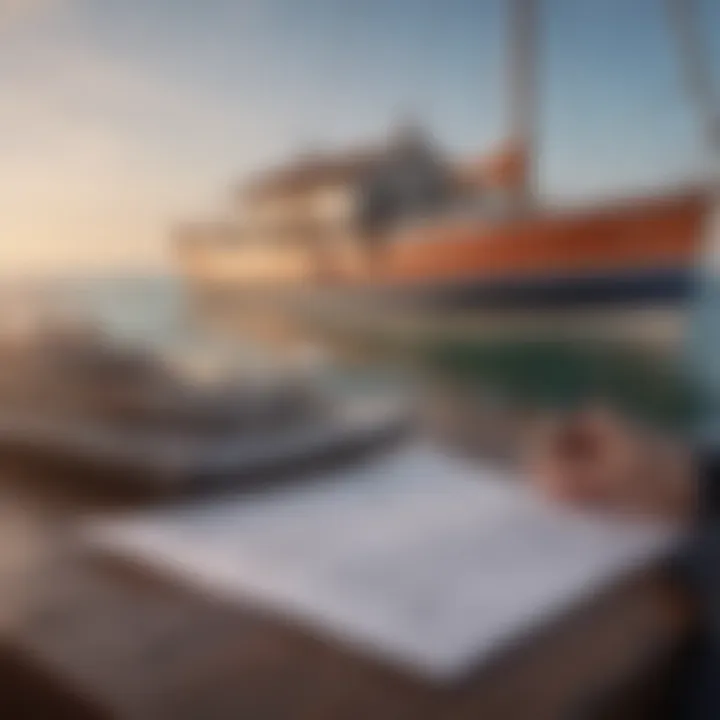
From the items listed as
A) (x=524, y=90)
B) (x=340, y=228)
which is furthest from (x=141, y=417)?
(x=524, y=90)

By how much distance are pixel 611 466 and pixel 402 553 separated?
0.17 metres

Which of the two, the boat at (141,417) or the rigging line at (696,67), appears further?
the rigging line at (696,67)

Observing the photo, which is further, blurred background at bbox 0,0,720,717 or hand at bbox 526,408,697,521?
hand at bbox 526,408,697,521

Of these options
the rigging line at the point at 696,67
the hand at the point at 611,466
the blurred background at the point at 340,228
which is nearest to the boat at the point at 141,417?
the blurred background at the point at 340,228

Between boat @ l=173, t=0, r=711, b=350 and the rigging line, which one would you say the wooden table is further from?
the rigging line

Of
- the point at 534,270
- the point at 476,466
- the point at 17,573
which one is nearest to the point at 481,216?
the point at 534,270

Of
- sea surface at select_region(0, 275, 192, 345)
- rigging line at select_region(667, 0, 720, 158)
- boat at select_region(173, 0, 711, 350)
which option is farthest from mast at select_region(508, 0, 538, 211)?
sea surface at select_region(0, 275, 192, 345)

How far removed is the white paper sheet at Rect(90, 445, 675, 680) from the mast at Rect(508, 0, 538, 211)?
0.19m

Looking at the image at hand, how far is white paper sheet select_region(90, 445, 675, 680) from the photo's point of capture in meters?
0.52

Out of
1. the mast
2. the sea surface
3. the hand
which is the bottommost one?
the hand

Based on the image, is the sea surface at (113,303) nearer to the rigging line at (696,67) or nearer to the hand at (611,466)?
the hand at (611,466)

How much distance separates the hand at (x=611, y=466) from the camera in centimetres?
60

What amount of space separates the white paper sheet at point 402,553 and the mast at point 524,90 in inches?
7.5

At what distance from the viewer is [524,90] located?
0.58 m
